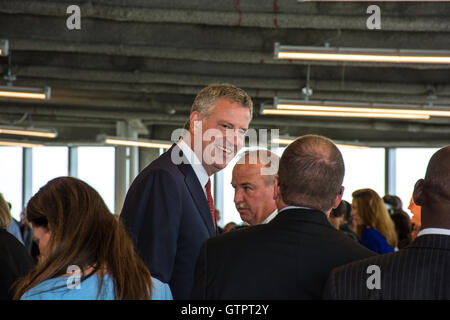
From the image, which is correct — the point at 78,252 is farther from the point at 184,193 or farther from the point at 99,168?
the point at 99,168

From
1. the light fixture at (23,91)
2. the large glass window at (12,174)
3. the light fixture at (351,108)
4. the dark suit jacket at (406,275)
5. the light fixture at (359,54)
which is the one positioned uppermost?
the light fixture at (359,54)

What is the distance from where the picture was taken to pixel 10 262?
329 cm

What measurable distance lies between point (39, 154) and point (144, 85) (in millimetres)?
7186

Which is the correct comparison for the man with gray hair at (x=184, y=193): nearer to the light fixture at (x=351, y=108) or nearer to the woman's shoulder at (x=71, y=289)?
the woman's shoulder at (x=71, y=289)

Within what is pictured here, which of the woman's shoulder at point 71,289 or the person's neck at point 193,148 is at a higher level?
the person's neck at point 193,148

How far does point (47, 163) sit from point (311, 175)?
15145mm

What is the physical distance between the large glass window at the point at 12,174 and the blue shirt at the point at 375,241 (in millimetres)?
12414

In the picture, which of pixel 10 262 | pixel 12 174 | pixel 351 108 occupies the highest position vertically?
pixel 351 108

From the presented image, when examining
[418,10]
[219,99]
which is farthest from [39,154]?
[219,99]

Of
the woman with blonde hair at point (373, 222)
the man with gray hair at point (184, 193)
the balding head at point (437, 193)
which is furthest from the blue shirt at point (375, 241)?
the balding head at point (437, 193)

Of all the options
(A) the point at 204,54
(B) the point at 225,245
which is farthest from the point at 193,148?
(A) the point at 204,54

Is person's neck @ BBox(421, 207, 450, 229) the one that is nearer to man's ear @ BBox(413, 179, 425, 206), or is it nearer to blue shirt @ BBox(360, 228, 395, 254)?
man's ear @ BBox(413, 179, 425, 206)

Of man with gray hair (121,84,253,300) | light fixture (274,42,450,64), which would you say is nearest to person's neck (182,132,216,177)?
man with gray hair (121,84,253,300)

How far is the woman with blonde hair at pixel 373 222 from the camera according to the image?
495cm
